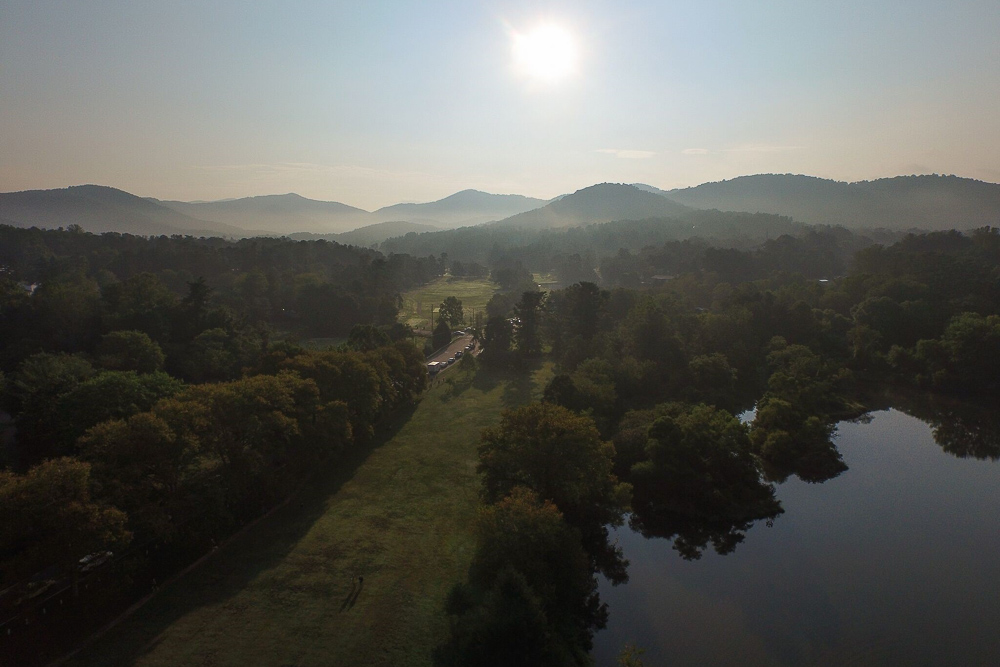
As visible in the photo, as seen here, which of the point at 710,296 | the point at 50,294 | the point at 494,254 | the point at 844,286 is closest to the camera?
the point at 50,294

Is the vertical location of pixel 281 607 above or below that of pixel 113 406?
below

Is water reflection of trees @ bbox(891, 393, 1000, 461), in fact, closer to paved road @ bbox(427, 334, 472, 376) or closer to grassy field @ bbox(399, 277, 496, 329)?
paved road @ bbox(427, 334, 472, 376)

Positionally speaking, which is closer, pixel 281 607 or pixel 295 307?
pixel 281 607

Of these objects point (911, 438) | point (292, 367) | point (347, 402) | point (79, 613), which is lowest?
point (911, 438)

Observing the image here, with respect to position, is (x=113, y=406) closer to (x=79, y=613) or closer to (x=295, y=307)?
(x=79, y=613)

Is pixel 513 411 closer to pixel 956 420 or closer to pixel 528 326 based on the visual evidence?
pixel 528 326

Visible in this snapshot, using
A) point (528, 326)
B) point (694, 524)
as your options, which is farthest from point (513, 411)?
point (528, 326)

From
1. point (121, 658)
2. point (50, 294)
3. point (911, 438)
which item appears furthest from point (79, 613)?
point (911, 438)
